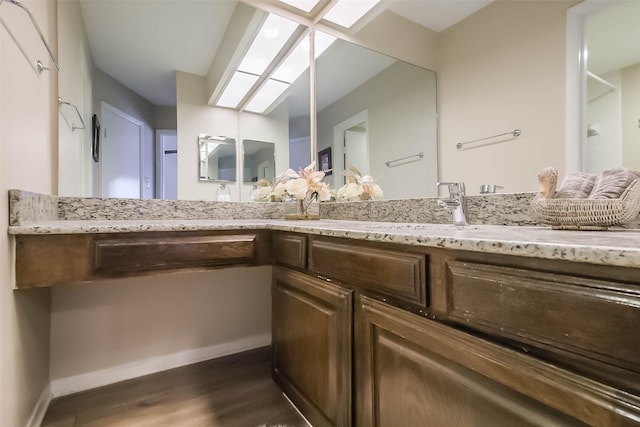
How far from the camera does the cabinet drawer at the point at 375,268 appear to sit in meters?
0.66

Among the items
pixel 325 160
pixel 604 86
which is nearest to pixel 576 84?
pixel 604 86

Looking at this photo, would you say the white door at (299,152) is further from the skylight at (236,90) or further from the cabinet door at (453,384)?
the cabinet door at (453,384)

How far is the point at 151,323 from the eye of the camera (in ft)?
5.16

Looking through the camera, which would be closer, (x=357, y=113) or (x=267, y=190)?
(x=267, y=190)

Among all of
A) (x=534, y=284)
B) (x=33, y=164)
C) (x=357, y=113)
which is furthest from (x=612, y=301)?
(x=357, y=113)

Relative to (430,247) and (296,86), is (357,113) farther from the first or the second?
(430,247)

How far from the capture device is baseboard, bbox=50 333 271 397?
4.55 ft

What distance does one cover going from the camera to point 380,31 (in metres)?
1.95

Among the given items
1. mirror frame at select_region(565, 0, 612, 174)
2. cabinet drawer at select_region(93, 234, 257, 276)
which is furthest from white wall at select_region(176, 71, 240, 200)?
mirror frame at select_region(565, 0, 612, 174)

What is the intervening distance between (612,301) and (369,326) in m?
0.54

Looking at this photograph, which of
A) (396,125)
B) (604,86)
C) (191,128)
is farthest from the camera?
(396,125)

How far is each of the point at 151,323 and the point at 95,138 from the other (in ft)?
3.27

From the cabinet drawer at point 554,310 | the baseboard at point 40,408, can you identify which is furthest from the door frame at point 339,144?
the baseboard at point 40,408

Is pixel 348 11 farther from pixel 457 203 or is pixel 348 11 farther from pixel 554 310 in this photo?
pixel 554 310
